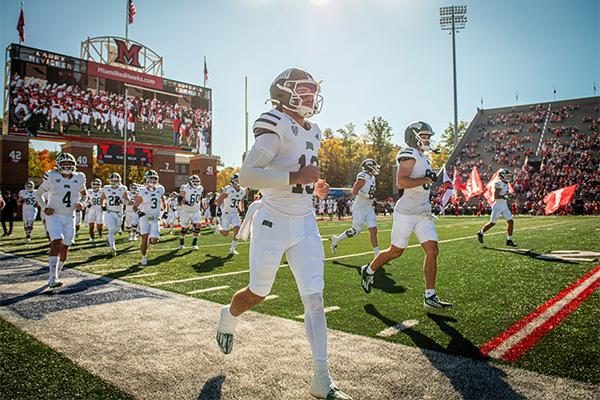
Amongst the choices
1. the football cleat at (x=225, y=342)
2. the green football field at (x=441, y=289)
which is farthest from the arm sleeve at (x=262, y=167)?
the green football field at (x=441, y=289)

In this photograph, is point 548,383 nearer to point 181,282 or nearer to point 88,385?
point 88,385

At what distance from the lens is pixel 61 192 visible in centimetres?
673

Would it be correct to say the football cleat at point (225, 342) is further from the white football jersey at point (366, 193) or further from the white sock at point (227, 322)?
the white football jersey at point (366, 193)

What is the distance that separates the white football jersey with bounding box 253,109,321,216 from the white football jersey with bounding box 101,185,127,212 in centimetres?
1073

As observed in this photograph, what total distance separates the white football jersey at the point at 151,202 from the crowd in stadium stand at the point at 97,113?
28132mm

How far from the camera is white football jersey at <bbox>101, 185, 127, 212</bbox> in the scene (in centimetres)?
1264

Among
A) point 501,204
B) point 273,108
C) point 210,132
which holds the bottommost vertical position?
point 501,204

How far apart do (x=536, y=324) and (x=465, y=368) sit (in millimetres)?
1512

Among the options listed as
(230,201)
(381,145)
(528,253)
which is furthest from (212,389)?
(381,145)

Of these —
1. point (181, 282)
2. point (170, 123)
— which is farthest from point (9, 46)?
point (181, 282)

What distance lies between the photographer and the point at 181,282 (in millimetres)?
6711

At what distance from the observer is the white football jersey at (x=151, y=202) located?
31.1 ft

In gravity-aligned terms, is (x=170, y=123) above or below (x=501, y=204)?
above

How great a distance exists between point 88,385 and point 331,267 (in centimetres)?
571
